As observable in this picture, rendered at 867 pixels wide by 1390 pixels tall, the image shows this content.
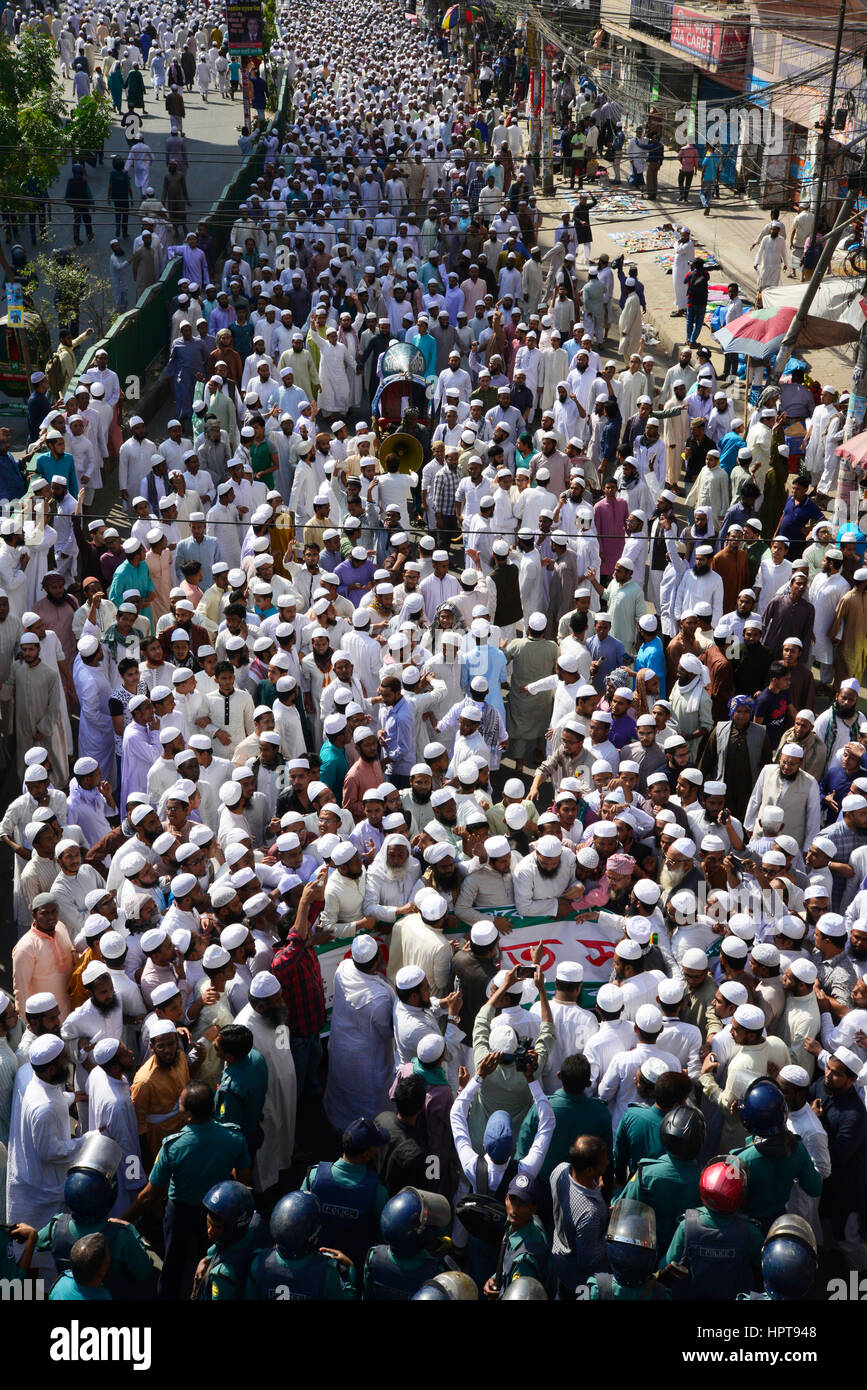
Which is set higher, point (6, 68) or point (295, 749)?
point (6, 68)

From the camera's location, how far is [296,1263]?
4.21 meters

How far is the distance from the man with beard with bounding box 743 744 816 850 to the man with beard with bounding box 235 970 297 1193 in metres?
2.76

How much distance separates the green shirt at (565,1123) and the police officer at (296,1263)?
928mm

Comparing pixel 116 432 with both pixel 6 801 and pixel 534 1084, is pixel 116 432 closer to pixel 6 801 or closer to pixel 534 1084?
pixel 6 801

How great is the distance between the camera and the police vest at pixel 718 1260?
4.43 m

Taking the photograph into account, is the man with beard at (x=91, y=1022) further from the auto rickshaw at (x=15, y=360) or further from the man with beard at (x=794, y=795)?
the auto rickshaw at (x=15, y=360)

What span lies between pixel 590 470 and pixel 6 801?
5878mm

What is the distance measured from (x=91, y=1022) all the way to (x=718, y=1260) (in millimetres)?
2476

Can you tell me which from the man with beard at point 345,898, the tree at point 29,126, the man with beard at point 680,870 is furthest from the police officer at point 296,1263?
the tree at point 29,126

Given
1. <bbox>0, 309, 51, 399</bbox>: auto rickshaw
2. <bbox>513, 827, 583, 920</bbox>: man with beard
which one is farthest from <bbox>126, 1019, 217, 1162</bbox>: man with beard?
<bbox>0, 309, 51, 399</bbox>: auto rickshaw

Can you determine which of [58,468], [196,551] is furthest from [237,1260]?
[58,468]
